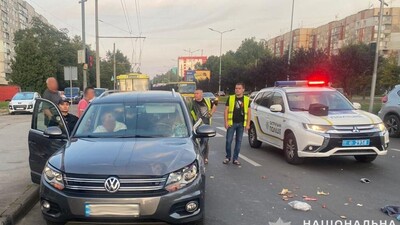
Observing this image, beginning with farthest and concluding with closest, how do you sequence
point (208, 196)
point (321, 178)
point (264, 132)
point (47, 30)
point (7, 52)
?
point (7, 52) → point (47, 30) → point (264, 132) → point (321, 178) → point (208, 196)

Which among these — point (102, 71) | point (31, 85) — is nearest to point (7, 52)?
point (102, 71)

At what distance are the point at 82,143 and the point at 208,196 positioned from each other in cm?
228

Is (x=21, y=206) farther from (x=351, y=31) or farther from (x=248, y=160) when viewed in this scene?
(x=351, y=31)

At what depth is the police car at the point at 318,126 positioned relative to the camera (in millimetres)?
7398

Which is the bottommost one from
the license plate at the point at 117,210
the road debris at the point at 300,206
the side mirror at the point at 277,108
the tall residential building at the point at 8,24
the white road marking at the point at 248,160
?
the white road marking at the point at 248,160

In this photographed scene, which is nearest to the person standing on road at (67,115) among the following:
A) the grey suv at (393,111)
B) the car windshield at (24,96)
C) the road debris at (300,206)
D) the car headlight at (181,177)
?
the car headlight at (181,177)

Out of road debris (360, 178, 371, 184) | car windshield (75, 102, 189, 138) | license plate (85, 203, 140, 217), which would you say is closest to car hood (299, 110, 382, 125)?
road debris (360, 178, 371, 184)

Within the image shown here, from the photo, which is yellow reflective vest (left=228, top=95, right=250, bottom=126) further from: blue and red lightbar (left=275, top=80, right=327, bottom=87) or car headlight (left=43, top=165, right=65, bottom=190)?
car headlight (left=43, top=165, right=65, bottom=190)

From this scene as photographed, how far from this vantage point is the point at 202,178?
4.00m

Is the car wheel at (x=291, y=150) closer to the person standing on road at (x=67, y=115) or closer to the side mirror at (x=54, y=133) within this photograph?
the person standing on road at (x=67, y=115)

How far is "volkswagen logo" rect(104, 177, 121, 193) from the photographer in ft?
11.8

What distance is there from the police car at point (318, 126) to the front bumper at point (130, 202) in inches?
Result: 176

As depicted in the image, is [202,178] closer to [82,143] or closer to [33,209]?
[82,143]

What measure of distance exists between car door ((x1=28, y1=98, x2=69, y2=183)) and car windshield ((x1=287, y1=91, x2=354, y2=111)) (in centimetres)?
514
